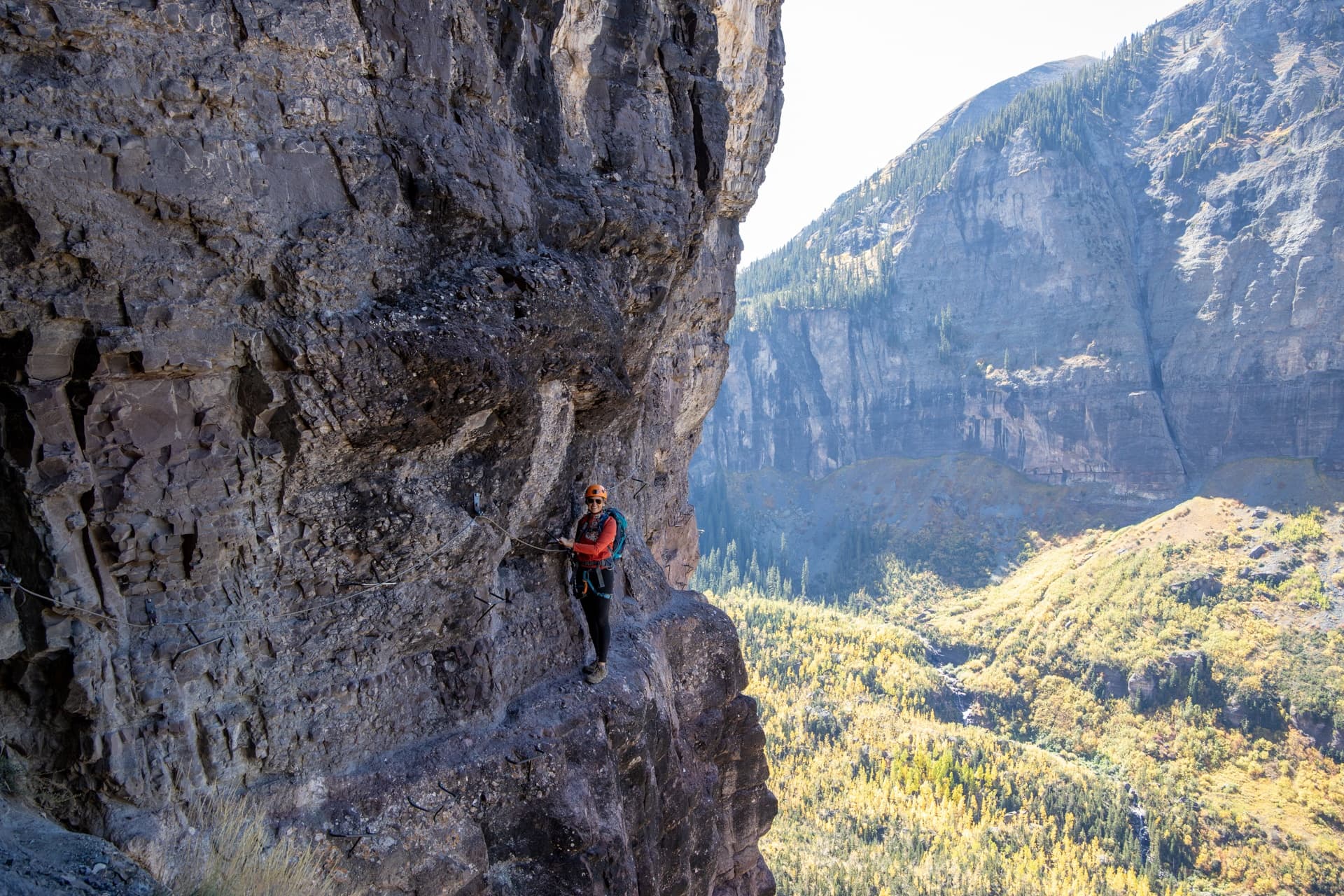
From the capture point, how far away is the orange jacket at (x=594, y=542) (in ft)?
34.0

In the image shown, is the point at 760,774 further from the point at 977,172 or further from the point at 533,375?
the point at 977,172

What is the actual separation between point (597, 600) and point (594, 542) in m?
0.75

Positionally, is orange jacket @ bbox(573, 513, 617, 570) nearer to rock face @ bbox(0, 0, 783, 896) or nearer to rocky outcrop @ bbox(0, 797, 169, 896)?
rock face @ bbox(0, 0, 783, 896)

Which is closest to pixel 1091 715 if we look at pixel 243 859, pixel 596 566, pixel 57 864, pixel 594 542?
pixel 596 566

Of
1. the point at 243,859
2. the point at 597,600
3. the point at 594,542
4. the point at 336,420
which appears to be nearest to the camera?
the point at 243,859

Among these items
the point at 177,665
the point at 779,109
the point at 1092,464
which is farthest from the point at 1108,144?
the point at 177,665

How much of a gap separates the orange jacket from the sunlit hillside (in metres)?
35.7

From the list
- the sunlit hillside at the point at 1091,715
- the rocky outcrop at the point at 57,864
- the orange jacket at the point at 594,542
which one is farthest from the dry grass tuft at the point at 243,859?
the sunlit hillside at the point at 1091,715

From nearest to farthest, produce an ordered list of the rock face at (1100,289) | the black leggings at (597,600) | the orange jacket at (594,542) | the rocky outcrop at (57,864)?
the rocky outcrop at (57,864) < the orange jacket at (594,542) < the black leggings at (597,600) < the rock face at (1100,289)

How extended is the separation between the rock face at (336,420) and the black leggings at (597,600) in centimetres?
37

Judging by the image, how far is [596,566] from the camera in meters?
10.5

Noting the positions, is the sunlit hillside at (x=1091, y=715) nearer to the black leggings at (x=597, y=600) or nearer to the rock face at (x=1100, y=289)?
the rock face at (x=1100, y=289)

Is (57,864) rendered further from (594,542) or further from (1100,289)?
(1100,289)

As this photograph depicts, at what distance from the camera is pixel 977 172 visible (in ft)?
425
